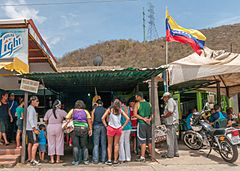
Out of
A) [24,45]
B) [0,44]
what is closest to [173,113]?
[24,45]

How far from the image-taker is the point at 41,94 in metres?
13.7

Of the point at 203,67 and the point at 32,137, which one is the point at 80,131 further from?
the point at 203,67

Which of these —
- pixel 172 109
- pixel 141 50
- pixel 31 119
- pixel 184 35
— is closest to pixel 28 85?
pixel 31 119

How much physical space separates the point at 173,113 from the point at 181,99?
7.56 metres

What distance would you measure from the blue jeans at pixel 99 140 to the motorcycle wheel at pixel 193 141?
2975 millimetres

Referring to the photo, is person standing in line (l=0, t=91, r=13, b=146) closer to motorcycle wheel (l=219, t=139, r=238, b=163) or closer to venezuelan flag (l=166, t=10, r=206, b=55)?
venezuelan flag (l=166, t=10, r=206, b=55)

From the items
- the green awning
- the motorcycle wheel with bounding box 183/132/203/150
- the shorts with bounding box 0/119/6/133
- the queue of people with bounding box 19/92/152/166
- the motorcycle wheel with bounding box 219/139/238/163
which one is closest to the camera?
the motorcycle wheel with bounding box 219/139/238/163

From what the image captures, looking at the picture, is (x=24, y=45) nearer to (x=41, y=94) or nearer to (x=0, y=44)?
(x=0, y=44)

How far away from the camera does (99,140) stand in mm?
7012

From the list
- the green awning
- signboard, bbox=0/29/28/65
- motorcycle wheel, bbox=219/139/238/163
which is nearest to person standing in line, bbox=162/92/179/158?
the green awning

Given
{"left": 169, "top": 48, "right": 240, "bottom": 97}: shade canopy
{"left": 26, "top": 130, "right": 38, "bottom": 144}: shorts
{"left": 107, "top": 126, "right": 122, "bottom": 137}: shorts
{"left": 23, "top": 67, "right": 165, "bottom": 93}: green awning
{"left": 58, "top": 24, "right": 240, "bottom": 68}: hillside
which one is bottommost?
{"left": 26, "top": 130, "right": 38, "bottom": 144}: shorts

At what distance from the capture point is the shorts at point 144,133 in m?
6.94

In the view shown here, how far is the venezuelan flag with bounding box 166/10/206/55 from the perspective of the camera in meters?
9.09

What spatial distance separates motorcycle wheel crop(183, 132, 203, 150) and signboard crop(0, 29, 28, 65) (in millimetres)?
5794
